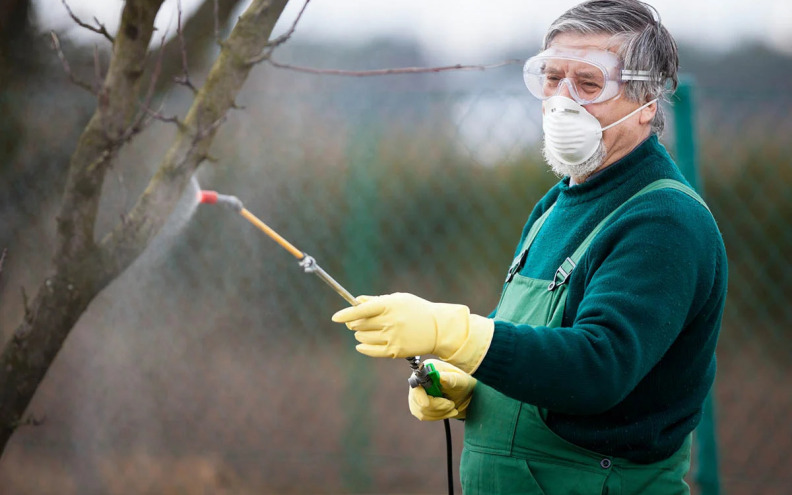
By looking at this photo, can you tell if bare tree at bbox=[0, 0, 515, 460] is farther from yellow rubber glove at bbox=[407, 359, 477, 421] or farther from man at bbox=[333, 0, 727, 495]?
yellow rubber glove at bbox=[407, 359, 477, 421]

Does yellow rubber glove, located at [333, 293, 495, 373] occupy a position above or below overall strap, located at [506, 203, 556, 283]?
below

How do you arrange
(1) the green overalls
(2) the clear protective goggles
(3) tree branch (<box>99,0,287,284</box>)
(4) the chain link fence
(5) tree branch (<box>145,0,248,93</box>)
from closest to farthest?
(1) the green overalls → (2) the clear protective goggles → (3) tree branch (<box>99,0,287,284</box>) → (5) tree branch (<box>145,0,248,93</box>) → (4) the chain link fence

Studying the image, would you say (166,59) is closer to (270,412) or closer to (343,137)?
(343,137)

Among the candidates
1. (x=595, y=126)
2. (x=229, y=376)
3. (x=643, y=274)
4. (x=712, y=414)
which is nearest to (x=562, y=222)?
(x=595, y=126)

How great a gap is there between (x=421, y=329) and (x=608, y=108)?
0.64m

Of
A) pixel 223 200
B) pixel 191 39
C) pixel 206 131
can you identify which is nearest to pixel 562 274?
pixel 223 200

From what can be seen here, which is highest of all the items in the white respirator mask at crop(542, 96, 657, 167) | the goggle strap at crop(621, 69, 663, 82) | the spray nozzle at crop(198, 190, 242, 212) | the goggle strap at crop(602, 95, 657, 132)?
the goggle strap at crop(621, 69, 663, 82)

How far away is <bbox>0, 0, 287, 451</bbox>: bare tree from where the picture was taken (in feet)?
5.73

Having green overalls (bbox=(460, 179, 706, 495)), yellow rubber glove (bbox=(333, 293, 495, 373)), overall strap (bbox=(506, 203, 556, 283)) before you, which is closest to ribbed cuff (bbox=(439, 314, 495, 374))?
yellow rubber glove (bbox=(333, 293, 495, 373))

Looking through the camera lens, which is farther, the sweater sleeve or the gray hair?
the gray hair

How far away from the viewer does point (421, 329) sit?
1418 mm

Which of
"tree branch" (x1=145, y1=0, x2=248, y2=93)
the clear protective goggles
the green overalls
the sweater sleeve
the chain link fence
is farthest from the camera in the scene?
the chain link fence

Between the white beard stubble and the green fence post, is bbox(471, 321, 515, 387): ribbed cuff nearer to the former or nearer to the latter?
the white beard stubble

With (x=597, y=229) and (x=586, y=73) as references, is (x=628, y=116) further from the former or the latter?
(x=597, y=229)
